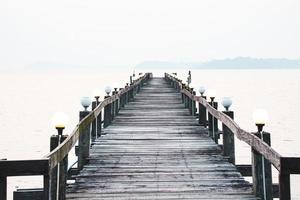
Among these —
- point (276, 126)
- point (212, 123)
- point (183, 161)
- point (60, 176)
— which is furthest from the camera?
point (276, 126)

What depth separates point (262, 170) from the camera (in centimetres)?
625

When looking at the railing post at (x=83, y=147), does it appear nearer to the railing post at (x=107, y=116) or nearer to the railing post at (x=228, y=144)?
the railing post at (x=228, y=144)

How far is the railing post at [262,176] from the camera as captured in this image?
6134mm

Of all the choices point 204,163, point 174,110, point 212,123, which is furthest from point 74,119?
point 204,163

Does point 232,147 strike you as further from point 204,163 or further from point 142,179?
point 142,179

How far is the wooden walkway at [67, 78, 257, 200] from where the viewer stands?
647cm

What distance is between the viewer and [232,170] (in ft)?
25.5

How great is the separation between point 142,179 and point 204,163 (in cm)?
158

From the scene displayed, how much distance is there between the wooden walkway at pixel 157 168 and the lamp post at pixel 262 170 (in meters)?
0.17

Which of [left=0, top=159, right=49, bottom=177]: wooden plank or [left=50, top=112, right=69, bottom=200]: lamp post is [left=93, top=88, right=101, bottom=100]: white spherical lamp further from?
[left=0, top=159, right=49, bottom=177]: wooden plank

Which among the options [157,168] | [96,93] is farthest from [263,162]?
[96,93]

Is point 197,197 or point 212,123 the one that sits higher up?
point 212,123

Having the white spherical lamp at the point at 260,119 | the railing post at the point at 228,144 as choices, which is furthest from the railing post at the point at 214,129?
the white spherical lamp at the point at 260,119

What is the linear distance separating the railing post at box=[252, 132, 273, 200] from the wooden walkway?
15 cm
